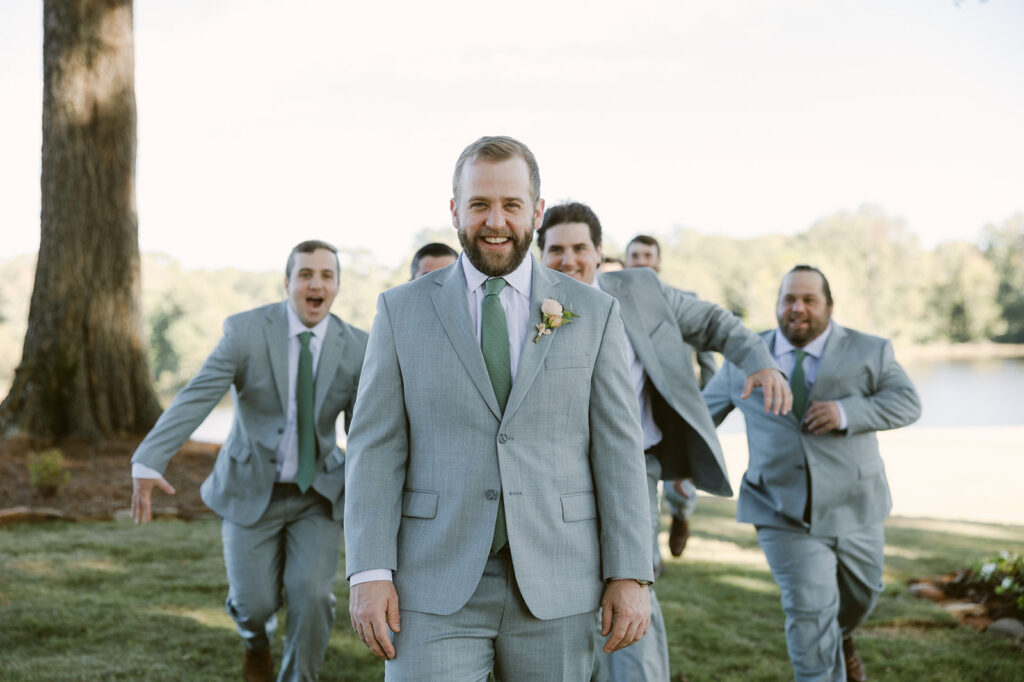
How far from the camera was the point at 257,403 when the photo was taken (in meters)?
4.70

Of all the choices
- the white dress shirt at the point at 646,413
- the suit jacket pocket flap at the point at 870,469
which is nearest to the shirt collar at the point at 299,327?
the white dress shirt at the point at 646,413

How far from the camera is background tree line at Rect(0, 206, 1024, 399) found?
47.0 meters

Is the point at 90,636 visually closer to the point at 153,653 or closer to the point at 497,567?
the point at 153,653

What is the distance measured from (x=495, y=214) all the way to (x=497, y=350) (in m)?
0.41

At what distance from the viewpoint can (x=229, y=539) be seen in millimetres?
4625

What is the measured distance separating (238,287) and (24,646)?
227ft

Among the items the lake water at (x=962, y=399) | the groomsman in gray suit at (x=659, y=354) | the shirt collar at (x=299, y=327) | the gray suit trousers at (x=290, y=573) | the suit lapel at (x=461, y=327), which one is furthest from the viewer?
the lake water at (x=962, y=399)

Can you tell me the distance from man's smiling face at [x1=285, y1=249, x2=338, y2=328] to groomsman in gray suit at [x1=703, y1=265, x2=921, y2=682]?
99.4 inches

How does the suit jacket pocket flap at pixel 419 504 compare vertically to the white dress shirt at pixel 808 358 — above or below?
below

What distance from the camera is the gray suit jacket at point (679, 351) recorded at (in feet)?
13.9

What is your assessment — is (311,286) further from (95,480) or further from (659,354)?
(95,480)

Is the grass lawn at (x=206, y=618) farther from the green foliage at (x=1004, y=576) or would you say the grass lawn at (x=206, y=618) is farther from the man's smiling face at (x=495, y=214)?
the man's smiling face at (x=495, y=214)

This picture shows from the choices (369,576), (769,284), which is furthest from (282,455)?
(769,284)

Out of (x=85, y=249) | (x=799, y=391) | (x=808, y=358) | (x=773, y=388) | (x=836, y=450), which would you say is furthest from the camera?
(x=85, y=249)
